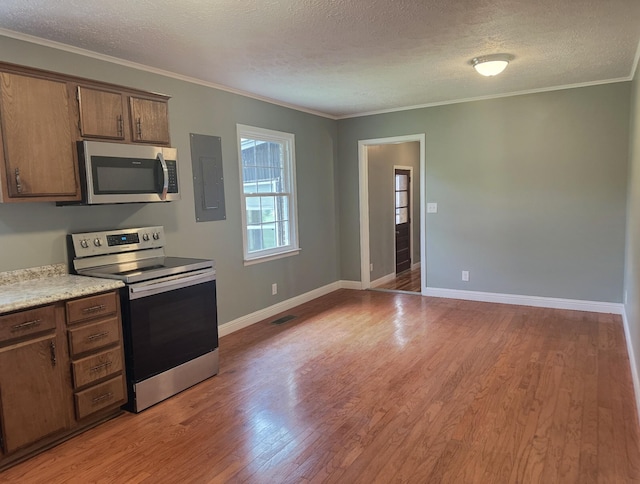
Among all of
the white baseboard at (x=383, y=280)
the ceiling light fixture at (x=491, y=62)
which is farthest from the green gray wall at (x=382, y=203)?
the ceiling light fixture at (x=491, y=62)

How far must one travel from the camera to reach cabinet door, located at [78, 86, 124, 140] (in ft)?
9.13

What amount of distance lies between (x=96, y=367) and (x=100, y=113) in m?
1.59

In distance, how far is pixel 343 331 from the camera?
4.36 m

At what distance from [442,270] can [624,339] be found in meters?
2.07

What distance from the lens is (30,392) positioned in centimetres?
231

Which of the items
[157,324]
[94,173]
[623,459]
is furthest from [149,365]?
[623,459]

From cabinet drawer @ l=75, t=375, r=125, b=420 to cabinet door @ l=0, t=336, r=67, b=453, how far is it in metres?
0.09

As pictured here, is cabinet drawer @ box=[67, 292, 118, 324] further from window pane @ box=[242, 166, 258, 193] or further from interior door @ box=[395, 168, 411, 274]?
interior door @ box=[395, 168, 411, 274]

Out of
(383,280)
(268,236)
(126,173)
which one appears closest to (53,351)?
(126,173)

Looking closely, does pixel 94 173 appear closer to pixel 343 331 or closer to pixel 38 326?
pixel 38 326

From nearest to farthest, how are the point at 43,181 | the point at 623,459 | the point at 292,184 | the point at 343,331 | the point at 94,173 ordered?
the point at 623,459, the point at 43,181, the point at 94,173, the point at 343,331, the point at 292,184

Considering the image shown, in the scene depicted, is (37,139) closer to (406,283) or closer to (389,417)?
(389,417)

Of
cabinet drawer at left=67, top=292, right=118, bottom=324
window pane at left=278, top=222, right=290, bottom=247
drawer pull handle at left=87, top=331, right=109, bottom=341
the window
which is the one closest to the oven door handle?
cabinet drawer at left=67, top=292, right=118, bottom=324

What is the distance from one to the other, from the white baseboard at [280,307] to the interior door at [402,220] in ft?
4.30
